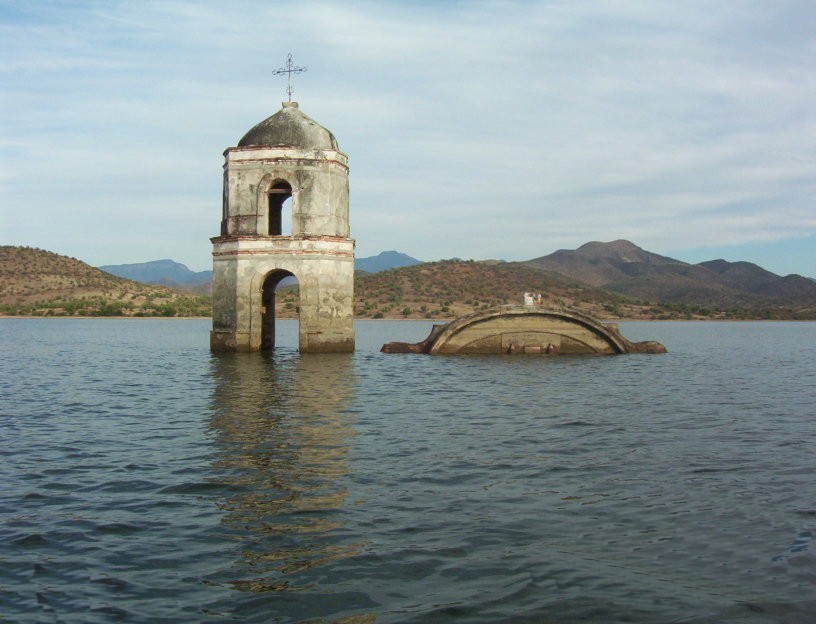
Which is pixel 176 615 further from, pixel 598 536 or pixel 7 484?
pixel 7 484

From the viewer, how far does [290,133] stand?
1022 inches

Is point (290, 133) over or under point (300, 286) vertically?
over

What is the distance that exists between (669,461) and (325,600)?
5.88 m

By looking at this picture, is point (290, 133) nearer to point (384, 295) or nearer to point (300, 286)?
point (300, 286)

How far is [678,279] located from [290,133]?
137m

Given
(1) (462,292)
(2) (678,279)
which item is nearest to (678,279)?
(2) (678,279)

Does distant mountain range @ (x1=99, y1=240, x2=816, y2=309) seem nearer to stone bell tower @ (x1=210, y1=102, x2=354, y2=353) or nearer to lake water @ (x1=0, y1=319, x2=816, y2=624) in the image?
stone bell tower @ (x1=210, y1=102, x2=354, y2=353)

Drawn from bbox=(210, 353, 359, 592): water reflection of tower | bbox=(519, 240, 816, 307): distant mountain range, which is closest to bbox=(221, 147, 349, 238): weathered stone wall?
bbox=(210, 353, 359, 592): water reflection of tower

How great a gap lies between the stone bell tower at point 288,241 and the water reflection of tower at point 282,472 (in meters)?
7.82

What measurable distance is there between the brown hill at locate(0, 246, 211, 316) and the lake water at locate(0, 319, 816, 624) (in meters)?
64.2

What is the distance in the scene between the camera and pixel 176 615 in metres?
5.04

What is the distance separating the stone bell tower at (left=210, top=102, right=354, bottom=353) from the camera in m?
25.4

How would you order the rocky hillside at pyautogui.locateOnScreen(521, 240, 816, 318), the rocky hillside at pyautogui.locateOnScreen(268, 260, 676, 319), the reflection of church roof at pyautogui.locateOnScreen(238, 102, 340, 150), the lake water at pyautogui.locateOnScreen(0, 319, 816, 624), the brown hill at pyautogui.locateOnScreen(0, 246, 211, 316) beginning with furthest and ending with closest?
1. the rocky hillside at pyautogui.locateOnScreen(521, 240, 816, 318)
2. the brown hill at pyautogui.locateOnScreen(0, 246, 211, 316)
3. the rocky hillside at pyautogui.locateOnScreen(268, 260, 676, 319)
4. the reflection of church roof at pyautogui.locateOnScreen(238, 102, 340, 150)
5. the lake water at pyautogui.locateOnScreen(0, 319, 816, 624)

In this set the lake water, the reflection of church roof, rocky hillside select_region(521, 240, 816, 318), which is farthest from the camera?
rocky hillside select_region(521, 240, 816, 318)
